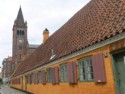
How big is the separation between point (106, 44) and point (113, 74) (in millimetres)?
1194

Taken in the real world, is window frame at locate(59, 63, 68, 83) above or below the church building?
below

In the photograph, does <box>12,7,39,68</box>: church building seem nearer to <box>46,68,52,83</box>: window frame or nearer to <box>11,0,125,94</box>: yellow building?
<box>46,68,52,83</box>: window frame

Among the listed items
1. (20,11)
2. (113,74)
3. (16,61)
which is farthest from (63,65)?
(20,11)

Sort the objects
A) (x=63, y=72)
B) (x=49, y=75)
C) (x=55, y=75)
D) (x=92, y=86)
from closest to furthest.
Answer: (x=92, y=86)
(x=63, y=72)
(x=55, y=75)
(x=49, y=75)

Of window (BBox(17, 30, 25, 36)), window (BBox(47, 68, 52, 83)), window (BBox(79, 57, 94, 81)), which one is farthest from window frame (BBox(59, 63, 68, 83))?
window (BBox(17, 30, 25, 36))

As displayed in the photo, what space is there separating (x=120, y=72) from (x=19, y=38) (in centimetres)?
7954

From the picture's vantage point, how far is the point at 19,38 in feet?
276

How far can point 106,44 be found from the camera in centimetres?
777

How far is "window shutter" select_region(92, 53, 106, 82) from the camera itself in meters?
7.80

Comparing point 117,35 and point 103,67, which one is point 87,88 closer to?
point 103,67

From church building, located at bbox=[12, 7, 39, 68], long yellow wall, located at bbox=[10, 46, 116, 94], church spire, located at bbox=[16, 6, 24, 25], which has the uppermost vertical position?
church spire, located at bbox=[16, 6, 24, 25]

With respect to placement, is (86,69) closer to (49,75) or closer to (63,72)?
(63,72)

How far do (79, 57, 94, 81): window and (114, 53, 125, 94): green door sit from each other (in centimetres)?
163

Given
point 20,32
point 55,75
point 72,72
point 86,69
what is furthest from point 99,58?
point 20,32
